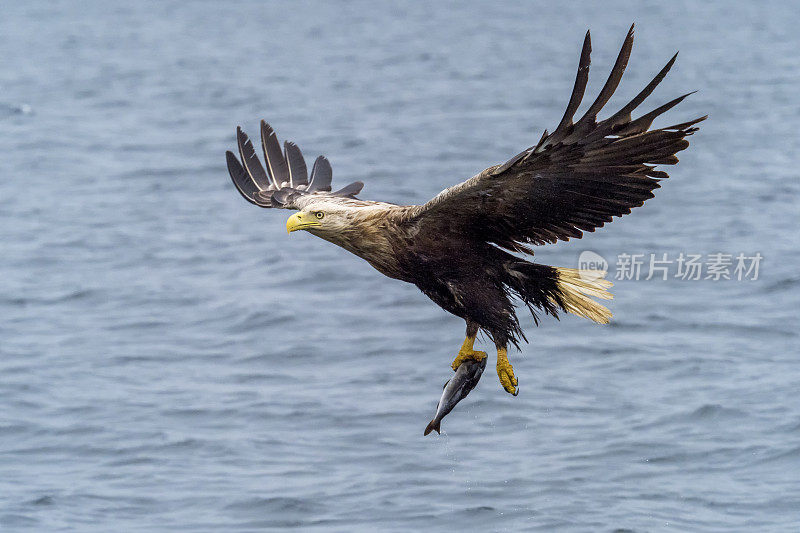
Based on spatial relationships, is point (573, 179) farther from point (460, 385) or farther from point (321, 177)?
point (321, 177)

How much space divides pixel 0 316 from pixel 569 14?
30831 millimetres

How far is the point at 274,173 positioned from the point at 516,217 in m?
2.93

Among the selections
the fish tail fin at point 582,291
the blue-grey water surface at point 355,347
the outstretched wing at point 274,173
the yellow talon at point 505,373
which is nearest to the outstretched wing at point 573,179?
the fish tail fin at point 582,291

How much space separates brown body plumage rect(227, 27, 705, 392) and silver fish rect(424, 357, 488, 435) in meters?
0.09

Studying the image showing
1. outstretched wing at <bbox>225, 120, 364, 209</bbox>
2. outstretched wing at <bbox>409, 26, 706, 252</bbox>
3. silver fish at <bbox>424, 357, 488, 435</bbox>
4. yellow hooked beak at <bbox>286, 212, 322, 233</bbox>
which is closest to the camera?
outstretched wing at <bbox>409, 26, 706, 252</bbox>

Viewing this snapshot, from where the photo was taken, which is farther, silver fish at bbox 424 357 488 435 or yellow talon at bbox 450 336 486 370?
yellow talon at bbox 450 336 486 370

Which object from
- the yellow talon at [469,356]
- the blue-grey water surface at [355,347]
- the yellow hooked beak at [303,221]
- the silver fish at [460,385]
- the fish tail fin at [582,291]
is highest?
the yellow hooked beak at [303,221]

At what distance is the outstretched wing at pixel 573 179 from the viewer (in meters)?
6.75

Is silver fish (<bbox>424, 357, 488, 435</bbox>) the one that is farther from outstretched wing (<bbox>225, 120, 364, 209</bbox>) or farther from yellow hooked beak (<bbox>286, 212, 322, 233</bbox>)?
outstretched wing (<bbox>225, 120, 364, 209</bbox>)

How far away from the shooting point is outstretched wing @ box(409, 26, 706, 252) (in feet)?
22.2

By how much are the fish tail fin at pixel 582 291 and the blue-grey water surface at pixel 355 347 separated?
533 cm

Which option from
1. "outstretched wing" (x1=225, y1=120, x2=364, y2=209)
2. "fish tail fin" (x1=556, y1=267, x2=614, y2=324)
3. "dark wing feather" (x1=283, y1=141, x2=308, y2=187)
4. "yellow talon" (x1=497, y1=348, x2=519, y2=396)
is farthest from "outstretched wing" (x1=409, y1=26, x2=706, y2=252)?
"dark wing feather" (x1=283, y1=141, x2=308, y2=187)

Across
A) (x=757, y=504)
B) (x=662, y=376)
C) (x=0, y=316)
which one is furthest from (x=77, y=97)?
(x=757, y=504)

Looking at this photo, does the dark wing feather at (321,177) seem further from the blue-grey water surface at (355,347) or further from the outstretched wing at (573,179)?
the blue-grey water surface at (355,347)
